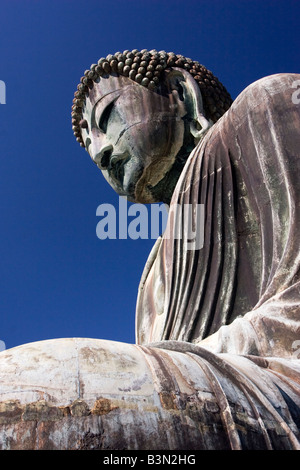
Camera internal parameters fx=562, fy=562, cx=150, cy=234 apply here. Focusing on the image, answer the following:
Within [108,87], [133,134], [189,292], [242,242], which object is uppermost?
[108,87]

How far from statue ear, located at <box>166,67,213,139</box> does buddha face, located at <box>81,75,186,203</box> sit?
67mm

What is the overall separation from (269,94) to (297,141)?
43 cm

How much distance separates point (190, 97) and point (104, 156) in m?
0.81

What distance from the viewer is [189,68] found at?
4480 millimetres

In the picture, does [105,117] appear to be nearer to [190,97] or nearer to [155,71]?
[155,71]

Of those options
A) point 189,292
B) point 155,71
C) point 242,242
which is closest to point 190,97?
point 155,71

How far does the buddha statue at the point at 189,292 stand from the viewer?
1397mm

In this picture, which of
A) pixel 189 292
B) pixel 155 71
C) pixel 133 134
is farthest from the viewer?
pixel 155 71

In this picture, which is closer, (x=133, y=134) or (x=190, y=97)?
(x=133, y=134)

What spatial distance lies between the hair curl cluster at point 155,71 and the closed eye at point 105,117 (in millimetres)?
283

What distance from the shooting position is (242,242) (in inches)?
132

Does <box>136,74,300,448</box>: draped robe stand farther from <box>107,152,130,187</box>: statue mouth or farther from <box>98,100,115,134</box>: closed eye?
<box>98,100,115,134</box>: closed eye

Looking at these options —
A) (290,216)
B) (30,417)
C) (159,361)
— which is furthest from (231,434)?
(290,216)

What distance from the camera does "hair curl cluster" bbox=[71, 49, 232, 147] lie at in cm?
438
